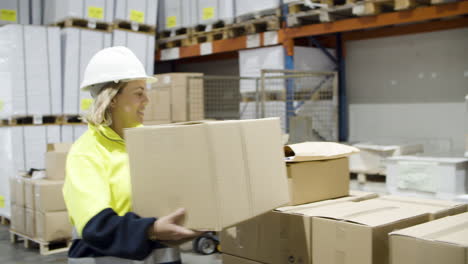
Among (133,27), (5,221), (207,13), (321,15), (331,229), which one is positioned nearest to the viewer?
(331,229)

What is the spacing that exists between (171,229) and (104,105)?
582 mm

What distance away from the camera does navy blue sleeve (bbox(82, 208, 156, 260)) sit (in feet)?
5.35

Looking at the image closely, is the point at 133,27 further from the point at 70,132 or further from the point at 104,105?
the point at 104,105

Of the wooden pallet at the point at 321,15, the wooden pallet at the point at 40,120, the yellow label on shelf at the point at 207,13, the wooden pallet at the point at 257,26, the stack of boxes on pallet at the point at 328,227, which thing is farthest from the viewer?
the yellow label on shelf at the point at 207,13

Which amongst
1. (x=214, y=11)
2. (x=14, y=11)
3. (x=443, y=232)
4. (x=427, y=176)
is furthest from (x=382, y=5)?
(x=14, y=11)

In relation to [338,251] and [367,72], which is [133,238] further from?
[367,72]

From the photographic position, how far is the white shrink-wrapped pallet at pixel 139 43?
7.90m

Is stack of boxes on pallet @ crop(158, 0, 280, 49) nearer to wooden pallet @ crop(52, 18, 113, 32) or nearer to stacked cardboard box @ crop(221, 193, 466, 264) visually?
wooden pallet @ crop(52, 18, 113, 32)

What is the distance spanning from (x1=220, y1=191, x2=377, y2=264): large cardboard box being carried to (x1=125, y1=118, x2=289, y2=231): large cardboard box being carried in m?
0.52

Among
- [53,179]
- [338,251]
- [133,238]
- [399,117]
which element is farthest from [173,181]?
[399,117]

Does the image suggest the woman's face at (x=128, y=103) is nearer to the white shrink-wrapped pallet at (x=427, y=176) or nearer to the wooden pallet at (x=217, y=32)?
the white shrink-wrapped pallet at (x=427, y=176)

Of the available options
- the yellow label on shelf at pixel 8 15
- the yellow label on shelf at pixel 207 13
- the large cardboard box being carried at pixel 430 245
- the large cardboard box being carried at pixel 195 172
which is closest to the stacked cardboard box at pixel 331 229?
the large cardboard box being carried at pixel 430 245

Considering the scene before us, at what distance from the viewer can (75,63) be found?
737 centimetres

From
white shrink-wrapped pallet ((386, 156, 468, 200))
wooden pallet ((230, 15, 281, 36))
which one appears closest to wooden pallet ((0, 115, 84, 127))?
wooden pallet ((230, 15, 281, 36))
